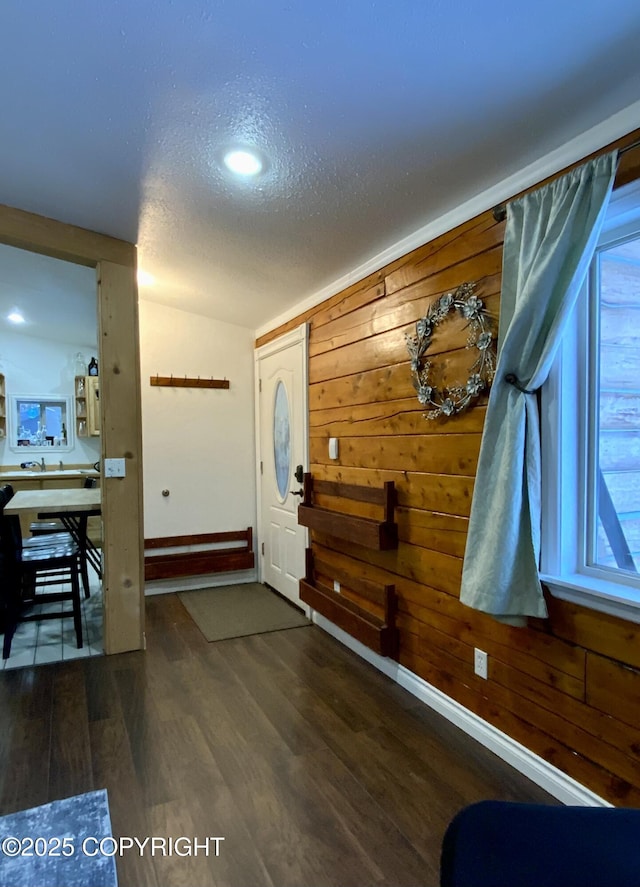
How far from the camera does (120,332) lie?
3.04 metres

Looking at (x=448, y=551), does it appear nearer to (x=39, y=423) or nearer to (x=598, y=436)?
(x=598, y=436)

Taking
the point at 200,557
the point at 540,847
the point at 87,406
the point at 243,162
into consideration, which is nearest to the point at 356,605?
the point at 200,557

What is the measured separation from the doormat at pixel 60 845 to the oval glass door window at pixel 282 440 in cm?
245

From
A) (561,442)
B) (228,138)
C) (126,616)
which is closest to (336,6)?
(228,138)

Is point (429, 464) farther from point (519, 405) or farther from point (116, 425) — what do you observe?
point (116, 425)

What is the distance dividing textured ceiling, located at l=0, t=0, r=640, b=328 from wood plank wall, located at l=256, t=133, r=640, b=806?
11.3 inches

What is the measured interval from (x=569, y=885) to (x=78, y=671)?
8.86 ft

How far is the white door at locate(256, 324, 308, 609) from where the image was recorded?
12.1ft

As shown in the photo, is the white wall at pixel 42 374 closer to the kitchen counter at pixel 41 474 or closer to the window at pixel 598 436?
the kitchen counter at pixel 41 474

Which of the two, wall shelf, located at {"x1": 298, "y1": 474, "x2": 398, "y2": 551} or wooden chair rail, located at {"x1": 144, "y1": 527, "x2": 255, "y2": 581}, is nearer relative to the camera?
wall shelf, located at {"x1": 298, "y1": 474, "x2": 398, "y2": 551}

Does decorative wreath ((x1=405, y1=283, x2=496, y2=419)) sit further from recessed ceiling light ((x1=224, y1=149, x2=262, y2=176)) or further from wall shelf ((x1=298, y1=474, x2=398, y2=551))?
recessed ceiling light ((x1=224, y1=149, x2=262, y2=176))

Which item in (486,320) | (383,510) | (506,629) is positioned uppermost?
(486,320)

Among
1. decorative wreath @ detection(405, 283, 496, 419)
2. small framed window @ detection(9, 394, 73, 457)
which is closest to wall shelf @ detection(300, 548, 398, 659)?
decorative wreath @ detection(405, 283, 496, 419)

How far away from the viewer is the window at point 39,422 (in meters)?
5.95
